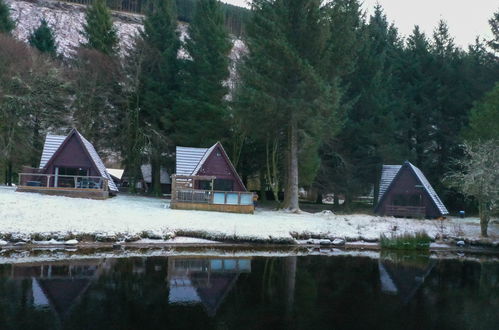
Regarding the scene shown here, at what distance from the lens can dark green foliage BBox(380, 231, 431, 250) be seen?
23.8 meters

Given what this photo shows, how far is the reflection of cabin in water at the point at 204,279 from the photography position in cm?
1251

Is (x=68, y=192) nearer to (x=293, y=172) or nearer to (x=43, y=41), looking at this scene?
(x=293, y=172)

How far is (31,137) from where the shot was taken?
1571 inches

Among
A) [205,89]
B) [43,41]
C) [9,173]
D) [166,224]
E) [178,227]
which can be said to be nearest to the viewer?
[178,227]

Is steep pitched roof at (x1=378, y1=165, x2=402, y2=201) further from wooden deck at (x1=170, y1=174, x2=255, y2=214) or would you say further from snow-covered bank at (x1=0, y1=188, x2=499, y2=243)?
wooden deck at (x1=170, y1=174, x2=255, y2=214)

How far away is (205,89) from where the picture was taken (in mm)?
39781

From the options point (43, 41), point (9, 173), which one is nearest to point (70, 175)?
point (9, 173)

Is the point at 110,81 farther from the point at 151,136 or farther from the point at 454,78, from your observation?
the point at 454,78

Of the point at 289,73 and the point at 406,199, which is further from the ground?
the point at 289,73

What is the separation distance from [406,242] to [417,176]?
10449 millimetres

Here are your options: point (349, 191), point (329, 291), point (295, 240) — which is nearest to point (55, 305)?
point (329, 291)

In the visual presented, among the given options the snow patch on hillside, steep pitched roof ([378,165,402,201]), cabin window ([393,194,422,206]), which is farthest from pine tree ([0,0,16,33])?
cabin window ([393,194,422,206])

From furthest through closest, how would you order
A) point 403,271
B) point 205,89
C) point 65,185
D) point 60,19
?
point 60,19
point 205,89
point 65,185
point 403,271

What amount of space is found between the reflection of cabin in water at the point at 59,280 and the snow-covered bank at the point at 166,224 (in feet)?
15.3
